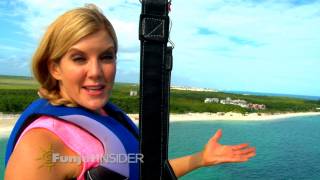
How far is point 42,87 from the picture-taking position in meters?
2.19

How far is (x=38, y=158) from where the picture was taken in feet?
5.50

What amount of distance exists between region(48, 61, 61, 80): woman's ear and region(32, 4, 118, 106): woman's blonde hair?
0.07ft

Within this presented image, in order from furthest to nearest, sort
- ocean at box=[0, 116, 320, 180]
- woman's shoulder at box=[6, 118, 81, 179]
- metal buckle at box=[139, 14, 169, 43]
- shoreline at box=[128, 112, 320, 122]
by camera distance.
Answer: shoreline at box=[128, 112, 320, 122] → ocean at box=[0, 116, 320, 180] → woman's shoulder at box=[6, 118, 81, 179] → metal buckle at box=[139, 14, 169, 43]

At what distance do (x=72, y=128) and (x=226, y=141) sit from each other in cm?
5388

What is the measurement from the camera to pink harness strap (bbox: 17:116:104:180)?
1.85 meters

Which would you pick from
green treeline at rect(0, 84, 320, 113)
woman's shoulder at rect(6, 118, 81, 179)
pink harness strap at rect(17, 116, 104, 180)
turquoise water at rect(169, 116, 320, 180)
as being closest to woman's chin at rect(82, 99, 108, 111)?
pink harness strap at rect(17, 116, 104, 180)

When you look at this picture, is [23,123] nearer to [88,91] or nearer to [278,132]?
[88,91]

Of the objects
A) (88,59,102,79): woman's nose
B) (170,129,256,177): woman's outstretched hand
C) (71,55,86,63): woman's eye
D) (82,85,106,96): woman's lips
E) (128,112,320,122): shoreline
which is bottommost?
(128,112,320,122): shoreline

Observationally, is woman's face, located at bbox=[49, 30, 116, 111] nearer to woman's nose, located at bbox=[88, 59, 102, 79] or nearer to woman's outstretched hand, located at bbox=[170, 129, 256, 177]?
woman's nose, located at bbox=[88, 59, 102, 79]

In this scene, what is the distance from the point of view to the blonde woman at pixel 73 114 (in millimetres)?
1731

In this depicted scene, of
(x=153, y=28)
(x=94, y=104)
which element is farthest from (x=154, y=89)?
(x=94, y=104)

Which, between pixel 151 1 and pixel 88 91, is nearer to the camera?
pixel 151 1

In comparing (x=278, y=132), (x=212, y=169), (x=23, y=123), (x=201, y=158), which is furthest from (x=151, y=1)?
(x=278, y=132)

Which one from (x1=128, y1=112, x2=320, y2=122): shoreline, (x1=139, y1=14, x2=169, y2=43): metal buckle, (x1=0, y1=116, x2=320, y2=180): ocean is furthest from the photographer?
(x1=128, y1=112, x2=320, y2=122): shoreline
